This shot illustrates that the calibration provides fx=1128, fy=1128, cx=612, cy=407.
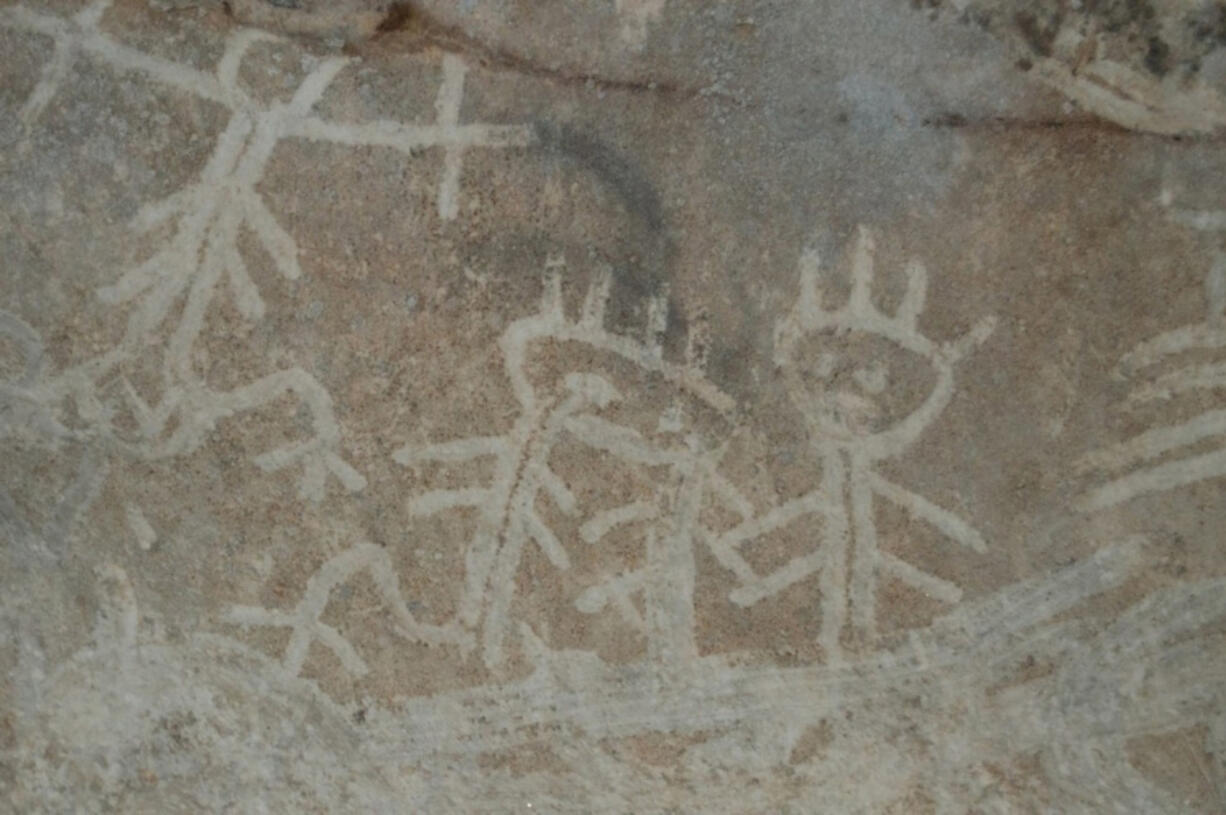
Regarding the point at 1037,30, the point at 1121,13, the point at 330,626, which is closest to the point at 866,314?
the point at 1037,30

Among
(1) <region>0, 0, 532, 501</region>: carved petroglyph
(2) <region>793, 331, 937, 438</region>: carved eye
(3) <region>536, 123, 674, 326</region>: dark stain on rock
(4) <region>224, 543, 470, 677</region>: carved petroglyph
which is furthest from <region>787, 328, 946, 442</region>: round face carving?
(4) <region>224, 543, 470, 677</region>: carved petroglyph

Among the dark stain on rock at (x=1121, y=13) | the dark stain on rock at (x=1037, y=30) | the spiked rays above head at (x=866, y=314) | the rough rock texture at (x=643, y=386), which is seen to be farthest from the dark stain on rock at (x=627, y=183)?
the dark stain on rock at (x=1121, y=13)

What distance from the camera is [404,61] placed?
2338 millimetres

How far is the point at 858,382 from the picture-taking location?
2334mm

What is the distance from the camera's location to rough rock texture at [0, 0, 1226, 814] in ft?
7.39

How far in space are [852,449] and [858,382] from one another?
0.46 feet

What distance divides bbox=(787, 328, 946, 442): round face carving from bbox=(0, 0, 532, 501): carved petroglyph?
2.45ft

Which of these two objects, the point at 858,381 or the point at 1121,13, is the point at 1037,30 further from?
the point at 858,381

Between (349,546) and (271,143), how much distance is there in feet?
2.87

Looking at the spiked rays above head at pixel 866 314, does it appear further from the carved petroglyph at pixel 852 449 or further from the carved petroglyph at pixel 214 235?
the carved petroglyph at pixel 214 235

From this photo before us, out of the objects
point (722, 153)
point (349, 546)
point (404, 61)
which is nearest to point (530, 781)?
point (349, 546)

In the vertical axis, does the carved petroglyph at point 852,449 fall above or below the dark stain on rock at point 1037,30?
below

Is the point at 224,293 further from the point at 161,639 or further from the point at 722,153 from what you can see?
the point at 722,153

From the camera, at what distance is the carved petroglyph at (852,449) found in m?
2.31
